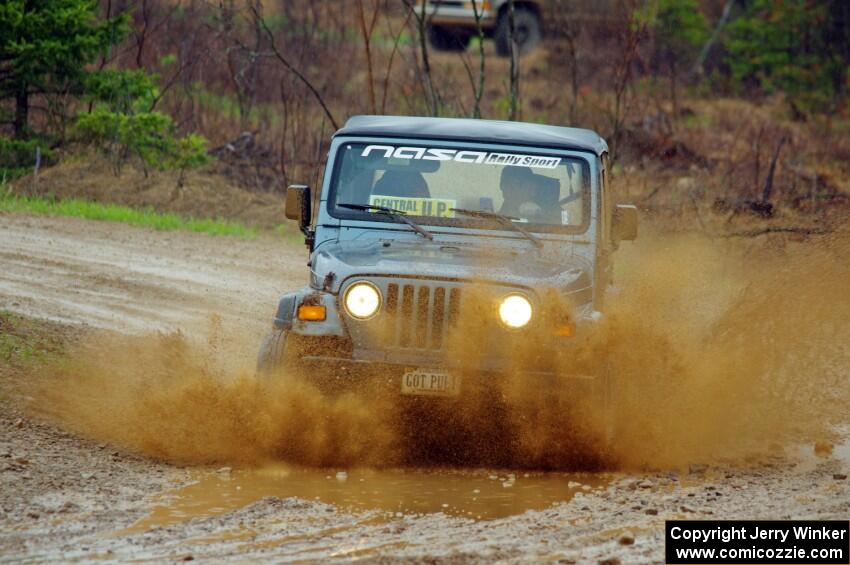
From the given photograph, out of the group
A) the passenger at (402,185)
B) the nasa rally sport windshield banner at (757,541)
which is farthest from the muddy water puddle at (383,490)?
the passenger at (402,185)

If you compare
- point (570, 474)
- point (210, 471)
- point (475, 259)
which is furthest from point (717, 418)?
point (210, 471)

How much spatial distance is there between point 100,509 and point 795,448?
4.15m

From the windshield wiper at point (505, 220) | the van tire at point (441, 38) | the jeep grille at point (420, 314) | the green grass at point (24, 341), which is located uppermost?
the van tire at point (441, 38)

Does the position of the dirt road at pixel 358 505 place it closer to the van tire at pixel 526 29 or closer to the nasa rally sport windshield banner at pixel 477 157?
the nasa rally sport windshield banner at pixel 477 157

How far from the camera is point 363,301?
6586 millimetres

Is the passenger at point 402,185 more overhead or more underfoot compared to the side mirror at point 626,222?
more overhead

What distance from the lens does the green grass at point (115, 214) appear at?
15.3m

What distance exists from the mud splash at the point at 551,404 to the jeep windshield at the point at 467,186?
2.35ft

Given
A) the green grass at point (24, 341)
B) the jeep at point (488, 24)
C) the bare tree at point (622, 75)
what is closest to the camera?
the green grass at point (24, 341)

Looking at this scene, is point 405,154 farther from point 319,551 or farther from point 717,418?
point 319,551

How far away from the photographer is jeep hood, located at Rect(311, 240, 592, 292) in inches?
259

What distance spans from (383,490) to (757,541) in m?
1.88

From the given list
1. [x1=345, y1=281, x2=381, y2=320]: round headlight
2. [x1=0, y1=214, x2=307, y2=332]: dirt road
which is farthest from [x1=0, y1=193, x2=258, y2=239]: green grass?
[x1=345, y1=281, x2=381, y2=320]: round headlight

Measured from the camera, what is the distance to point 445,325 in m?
6.51
